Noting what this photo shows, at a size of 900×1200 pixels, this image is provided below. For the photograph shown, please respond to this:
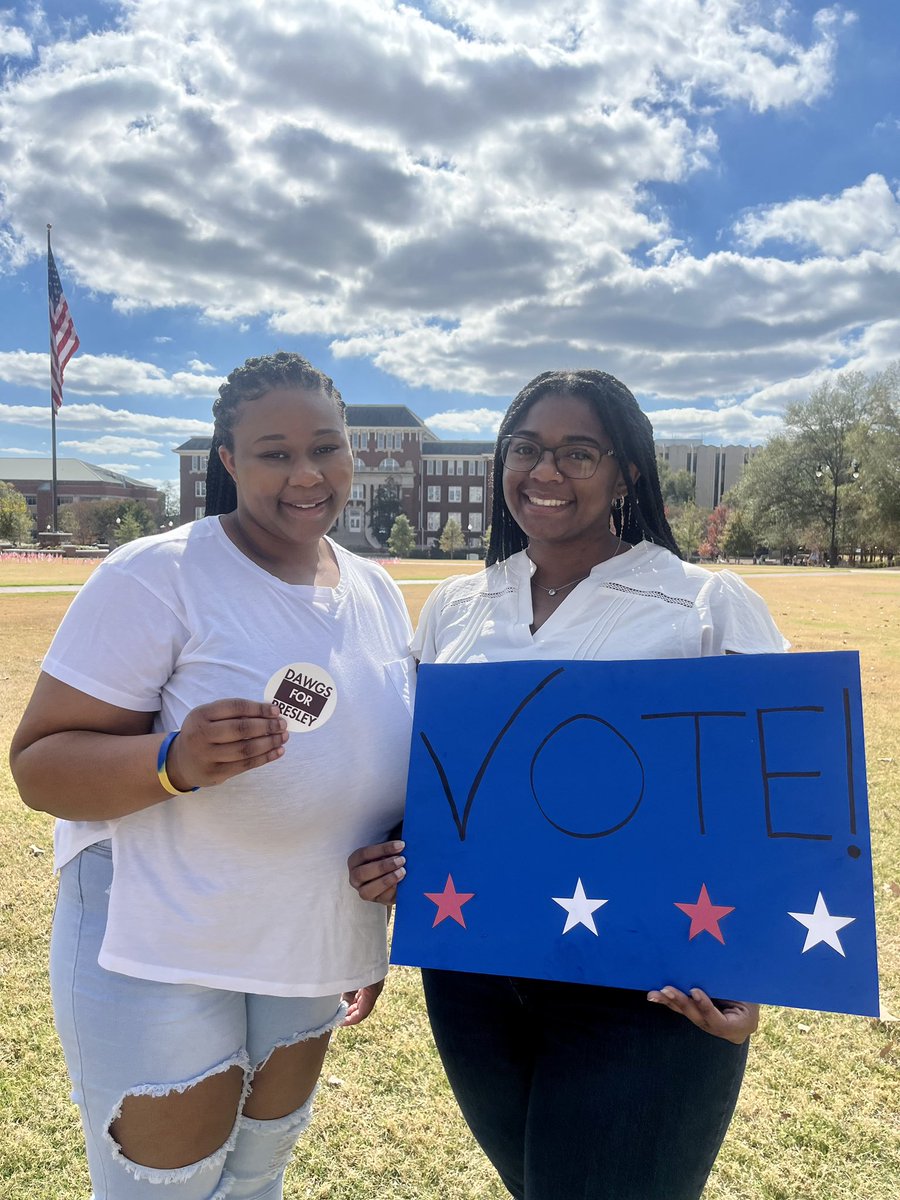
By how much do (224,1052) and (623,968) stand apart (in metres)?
0.86

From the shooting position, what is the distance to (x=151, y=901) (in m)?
1.58

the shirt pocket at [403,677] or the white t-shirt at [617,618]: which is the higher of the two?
the white t-shirt at [617,618]

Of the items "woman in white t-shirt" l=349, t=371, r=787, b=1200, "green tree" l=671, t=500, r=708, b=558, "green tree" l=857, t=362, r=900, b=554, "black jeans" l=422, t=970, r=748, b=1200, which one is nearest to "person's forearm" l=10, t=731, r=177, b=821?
"woman in white t-shirt" l=349, t=371, r=787, b=1200

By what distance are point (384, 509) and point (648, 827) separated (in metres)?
75.6

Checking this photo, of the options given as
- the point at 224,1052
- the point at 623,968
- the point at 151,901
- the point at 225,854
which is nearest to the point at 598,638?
the point at 623,968

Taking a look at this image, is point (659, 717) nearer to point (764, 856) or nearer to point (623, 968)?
point (764, 856)

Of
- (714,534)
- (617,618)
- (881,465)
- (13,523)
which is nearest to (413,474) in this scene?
(714,534)

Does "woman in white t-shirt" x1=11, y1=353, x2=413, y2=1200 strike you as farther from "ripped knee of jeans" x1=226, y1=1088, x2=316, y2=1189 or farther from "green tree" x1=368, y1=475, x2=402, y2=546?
"green tree" x1=368, y1=475, x2=402, y2=546

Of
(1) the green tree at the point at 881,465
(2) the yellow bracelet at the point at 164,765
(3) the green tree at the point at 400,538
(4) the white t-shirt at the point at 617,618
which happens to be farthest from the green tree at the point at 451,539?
(2) the yellow bracelet at the point at 164,765

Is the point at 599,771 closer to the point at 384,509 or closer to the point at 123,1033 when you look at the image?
the point at 123,1033

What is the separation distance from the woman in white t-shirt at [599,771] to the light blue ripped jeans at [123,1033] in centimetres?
41

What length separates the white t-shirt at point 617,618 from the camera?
1.67 m

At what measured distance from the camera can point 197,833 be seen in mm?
1595

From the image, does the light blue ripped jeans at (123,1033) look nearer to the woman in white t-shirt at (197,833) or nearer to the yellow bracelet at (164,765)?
the woman in white t-shirt at (197,833)
